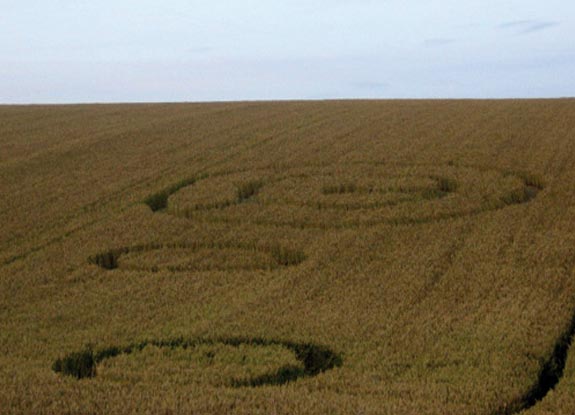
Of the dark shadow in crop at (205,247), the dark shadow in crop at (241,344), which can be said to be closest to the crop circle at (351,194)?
the dark shadow in crop at (205,247)

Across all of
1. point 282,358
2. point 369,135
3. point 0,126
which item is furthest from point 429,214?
point 0,126

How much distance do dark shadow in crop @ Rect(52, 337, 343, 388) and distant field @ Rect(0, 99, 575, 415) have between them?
23 mm

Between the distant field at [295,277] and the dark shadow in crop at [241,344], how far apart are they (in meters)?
0.02

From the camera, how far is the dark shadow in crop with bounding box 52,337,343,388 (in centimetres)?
1002

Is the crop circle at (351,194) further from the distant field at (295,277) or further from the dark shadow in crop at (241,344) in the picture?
the dark shadow in crop at (241,344)

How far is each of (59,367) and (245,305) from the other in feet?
8.76

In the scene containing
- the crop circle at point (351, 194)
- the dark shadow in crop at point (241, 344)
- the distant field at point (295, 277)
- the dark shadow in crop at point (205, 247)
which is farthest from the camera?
the crop circle at point (351, 194)

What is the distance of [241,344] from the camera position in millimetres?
10883

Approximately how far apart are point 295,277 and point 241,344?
9.61 ft

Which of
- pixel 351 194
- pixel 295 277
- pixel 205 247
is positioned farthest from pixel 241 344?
pixel 351 194

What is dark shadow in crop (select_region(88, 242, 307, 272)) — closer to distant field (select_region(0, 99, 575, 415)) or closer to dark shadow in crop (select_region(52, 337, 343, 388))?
distant field (select_region(0, 99, 575, 415))

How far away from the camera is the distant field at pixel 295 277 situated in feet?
31.0

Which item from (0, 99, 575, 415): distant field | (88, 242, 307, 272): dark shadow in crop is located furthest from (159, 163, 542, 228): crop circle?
(88, 242, 307, 272): dark shadow in crop

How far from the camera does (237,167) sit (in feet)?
80.0
